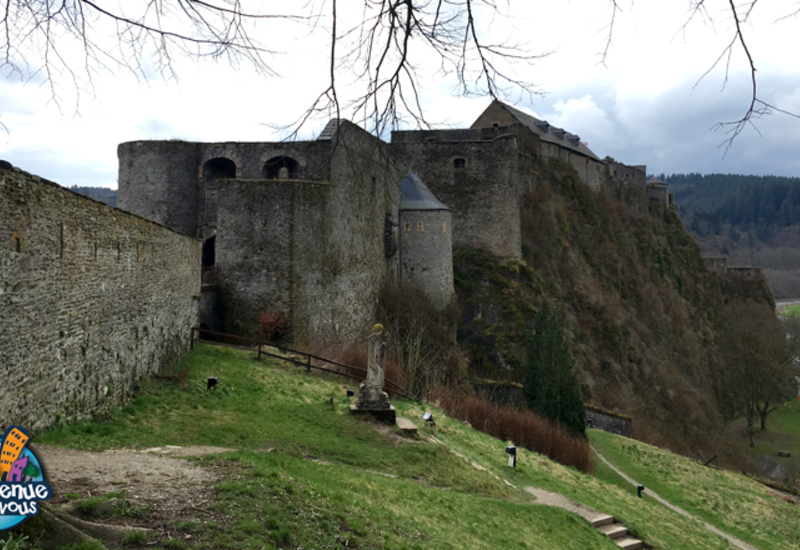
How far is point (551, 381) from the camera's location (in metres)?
26.1

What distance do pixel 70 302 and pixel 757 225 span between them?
571 feet

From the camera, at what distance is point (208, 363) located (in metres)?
16.8

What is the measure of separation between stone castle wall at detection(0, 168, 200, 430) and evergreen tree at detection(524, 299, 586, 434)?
670 inches

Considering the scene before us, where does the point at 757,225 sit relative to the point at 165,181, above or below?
above

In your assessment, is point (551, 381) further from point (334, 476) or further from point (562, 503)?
point (334, 476)

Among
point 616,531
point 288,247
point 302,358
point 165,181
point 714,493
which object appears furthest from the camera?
point 165,181

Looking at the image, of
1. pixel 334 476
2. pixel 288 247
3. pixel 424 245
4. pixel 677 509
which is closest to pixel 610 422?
pixel 677 509

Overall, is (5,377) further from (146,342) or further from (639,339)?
(639,339)

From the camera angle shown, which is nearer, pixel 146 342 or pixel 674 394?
pixel 146 342

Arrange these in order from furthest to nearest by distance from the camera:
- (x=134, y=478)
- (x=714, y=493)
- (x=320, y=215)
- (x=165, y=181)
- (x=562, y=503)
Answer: (x=165, y=181) < (x=320, y=215) < (x=714, y=493) < (x=562, y=503) < (x=134, y=478)

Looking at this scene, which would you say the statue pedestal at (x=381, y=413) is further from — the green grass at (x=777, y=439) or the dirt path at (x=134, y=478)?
the green grass at (x=777, y=439)

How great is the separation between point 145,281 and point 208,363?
408cm

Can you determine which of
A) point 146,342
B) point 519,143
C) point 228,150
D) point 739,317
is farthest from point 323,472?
point 739,317

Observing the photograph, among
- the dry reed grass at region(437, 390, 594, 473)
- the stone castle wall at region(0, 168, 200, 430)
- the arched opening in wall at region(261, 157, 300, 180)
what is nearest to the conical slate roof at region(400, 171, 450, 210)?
the arched opening in wall at region(261, 157, 300, 180)
